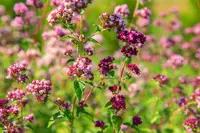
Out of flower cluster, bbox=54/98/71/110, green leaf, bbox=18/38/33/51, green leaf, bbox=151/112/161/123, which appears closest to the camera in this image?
flower cluster, bbox=54/98/71/110

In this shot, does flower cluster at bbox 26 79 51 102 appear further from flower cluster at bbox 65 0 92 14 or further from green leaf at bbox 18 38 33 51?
green leaf at bbox 18 38 33 51

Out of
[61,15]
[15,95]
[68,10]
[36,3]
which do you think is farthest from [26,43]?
[68,10]

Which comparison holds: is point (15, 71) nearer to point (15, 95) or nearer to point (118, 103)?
point (15, 95)

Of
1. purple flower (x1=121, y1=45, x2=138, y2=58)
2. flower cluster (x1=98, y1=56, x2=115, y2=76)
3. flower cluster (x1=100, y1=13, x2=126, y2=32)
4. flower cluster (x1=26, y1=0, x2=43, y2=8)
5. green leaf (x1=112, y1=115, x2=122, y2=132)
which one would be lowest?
green leaf (x1=112, y1=115, x2=122, y2=132)

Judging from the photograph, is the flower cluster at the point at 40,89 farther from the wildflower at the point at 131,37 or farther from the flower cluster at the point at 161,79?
the flower cluster at the point at 161,79

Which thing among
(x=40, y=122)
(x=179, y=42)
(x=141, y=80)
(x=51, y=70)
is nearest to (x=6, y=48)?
(x=51, y=70)

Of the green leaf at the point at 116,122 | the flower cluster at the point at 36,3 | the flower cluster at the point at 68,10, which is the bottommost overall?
the green leaf at the point at 116,122

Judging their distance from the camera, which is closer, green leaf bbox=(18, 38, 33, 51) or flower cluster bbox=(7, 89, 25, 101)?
flower cluster bbox=(7, 89, 25, 101)

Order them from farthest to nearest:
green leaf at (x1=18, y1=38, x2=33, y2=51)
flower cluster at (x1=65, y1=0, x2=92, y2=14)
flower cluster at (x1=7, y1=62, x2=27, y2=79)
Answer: green leaf at (x1=18, y1=38, x2=33, y2=51) → flower cluster at (x1=7, y1=62, x2=27, y2=79) → flower cluster at (x1=65, y1=0, x2=92, y2=14)

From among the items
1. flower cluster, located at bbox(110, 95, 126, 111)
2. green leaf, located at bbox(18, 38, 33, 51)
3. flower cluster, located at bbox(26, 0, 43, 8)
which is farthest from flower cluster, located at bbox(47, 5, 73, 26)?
green leaf, located at bbox(18, 38, 33, 51)

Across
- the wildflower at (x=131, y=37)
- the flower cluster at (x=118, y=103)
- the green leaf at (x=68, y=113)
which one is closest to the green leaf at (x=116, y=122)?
the flower cluster at (x=118, y=103)

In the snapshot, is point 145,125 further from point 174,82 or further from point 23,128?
point 23,128
